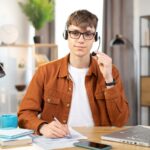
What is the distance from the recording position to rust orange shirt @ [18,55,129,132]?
2076 mm

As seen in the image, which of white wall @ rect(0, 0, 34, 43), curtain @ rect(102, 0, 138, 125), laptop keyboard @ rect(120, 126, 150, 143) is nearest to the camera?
laptop keyboard @ rect(120, 126, 150, 143)

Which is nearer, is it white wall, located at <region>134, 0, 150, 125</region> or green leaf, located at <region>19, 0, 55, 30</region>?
white wall, located at <region>134, 0, 150, 125</region>

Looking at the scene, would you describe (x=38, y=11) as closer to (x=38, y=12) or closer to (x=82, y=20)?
(x=38, y=12)

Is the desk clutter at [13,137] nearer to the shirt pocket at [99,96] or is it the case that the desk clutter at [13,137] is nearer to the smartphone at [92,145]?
the smartphone at [92,145]

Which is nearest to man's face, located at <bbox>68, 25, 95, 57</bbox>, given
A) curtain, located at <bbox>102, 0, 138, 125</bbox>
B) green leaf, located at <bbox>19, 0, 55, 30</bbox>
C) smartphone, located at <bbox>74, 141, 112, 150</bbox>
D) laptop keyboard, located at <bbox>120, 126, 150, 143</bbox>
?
laptop keyboard, located at <bbox>120, 126, 150, 143</bbox>

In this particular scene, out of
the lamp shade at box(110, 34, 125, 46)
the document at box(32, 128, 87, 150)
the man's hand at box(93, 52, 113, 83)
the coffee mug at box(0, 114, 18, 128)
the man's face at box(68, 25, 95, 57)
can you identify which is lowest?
the document at box(32, 128, 87, 150)

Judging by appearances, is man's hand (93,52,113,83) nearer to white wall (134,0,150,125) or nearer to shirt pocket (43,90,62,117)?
shirt pocket (43,90,62,117)

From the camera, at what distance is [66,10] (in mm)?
5160

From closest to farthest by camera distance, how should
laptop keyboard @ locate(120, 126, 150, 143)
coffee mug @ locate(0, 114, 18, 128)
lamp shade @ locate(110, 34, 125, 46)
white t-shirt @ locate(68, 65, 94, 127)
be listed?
laptop keyboard @ locate(120, 126, 150, 143) < coffee mug @ locate(0, 114, 18, 128) < white t-shirt @ locate(68, 65, 94, 127) < lamp shade @ locate(110, 34, 125, 46)

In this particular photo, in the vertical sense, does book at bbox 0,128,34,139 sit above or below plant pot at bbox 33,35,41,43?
below

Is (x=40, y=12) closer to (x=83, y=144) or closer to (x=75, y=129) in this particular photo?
(x=75, y=129)

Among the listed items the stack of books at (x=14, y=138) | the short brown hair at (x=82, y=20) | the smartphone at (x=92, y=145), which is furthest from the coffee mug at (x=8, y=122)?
the short brown hair at (x=82, y=20)

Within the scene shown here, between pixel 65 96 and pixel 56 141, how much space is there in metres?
0.59

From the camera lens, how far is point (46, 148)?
1.48 metres
